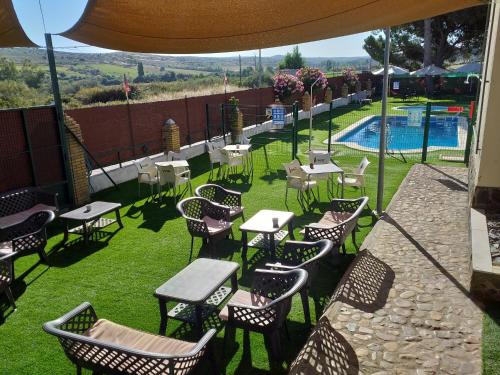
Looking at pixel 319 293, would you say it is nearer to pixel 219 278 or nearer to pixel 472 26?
pixel 219 278

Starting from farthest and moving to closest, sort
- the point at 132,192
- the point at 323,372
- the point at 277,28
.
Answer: the point at 132,192 → the point at 323,372 → the point at 277,28

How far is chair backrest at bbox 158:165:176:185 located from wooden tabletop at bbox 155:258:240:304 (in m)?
4.77

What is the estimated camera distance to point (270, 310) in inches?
152

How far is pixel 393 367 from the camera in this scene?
3891 millimetres

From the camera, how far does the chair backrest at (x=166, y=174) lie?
9461mm

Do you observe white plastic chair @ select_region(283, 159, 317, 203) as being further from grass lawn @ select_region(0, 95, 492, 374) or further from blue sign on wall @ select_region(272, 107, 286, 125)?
blue sign on wall @ select_region(272, 107, 286, 125)

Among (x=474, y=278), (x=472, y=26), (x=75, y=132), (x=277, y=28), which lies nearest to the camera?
(x=277, y=28)

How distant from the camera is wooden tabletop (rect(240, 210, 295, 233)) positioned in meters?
6.04

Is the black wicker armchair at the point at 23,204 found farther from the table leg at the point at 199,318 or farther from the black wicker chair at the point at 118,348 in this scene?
the table leg at the point at 199,318

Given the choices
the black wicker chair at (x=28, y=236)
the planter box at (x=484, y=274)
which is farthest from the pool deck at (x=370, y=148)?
the black wicker chair at (x=28, y=236)

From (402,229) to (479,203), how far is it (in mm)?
1384

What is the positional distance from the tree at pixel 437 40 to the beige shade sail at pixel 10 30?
39580mm

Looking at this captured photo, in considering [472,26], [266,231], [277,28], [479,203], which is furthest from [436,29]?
[277,28]

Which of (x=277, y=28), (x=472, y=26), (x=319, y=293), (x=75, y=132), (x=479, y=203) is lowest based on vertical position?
(x=319, y=293)
